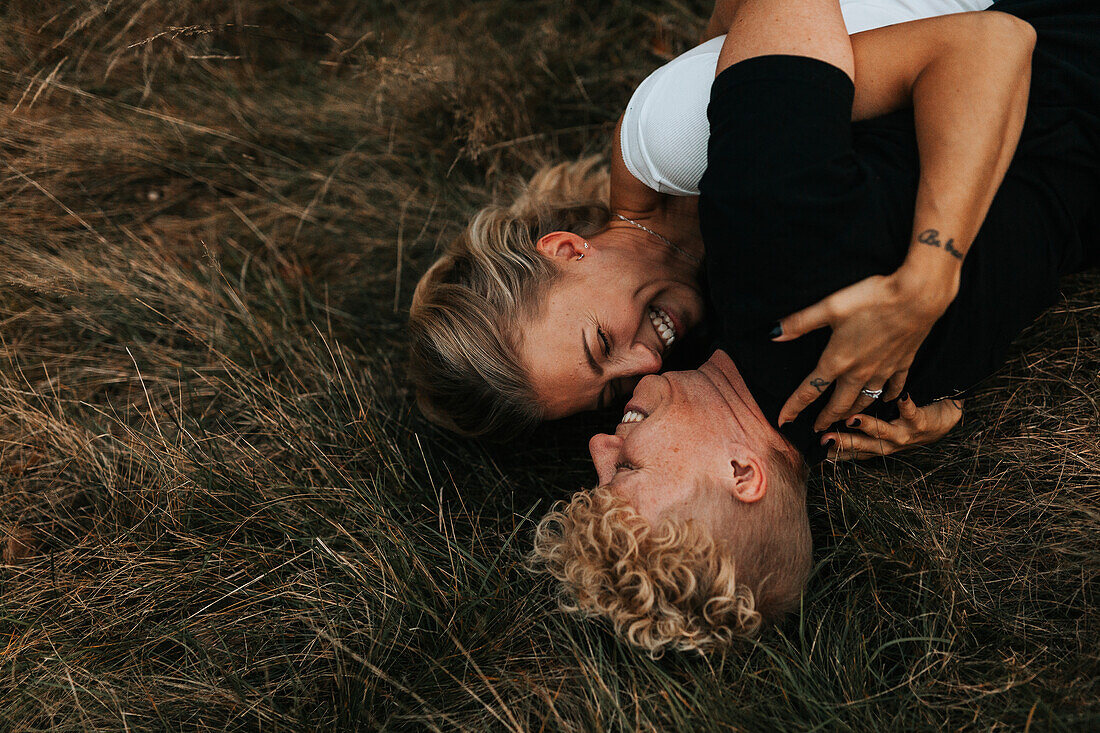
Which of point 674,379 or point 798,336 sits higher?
point 798,336

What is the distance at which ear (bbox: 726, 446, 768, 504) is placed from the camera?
208 cm

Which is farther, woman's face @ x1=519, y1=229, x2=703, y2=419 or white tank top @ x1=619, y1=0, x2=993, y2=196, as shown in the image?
woman's face @ x1=519, y1=229, x2=703, y2=419

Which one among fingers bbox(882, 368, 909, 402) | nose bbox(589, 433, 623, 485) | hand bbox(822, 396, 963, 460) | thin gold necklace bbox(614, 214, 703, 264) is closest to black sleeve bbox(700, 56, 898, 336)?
fingers bbox(882, 368, 909, 402)

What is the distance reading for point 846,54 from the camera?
1.95 meters

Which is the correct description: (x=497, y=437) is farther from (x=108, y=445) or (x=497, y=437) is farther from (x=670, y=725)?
(x=108, y=445)

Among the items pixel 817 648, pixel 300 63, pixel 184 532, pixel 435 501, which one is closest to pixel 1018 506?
pixel 817 648

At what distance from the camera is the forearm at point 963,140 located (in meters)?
1.83

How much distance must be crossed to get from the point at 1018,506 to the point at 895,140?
1320 mm

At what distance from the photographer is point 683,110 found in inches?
86.7

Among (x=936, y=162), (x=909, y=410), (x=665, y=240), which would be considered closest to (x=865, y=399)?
(x=909, y=410)

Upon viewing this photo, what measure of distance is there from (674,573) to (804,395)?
0.65 metres

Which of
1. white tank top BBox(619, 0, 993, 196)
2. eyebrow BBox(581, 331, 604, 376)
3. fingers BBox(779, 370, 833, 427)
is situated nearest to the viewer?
fingers BBox(779, 370, 833, 427)

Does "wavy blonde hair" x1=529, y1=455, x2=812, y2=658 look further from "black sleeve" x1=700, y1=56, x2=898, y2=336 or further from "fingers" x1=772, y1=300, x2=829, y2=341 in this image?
"black sleeve" x1=700, y1=56, x2=898, y2=336

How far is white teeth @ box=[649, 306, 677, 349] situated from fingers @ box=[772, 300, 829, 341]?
69 cm
